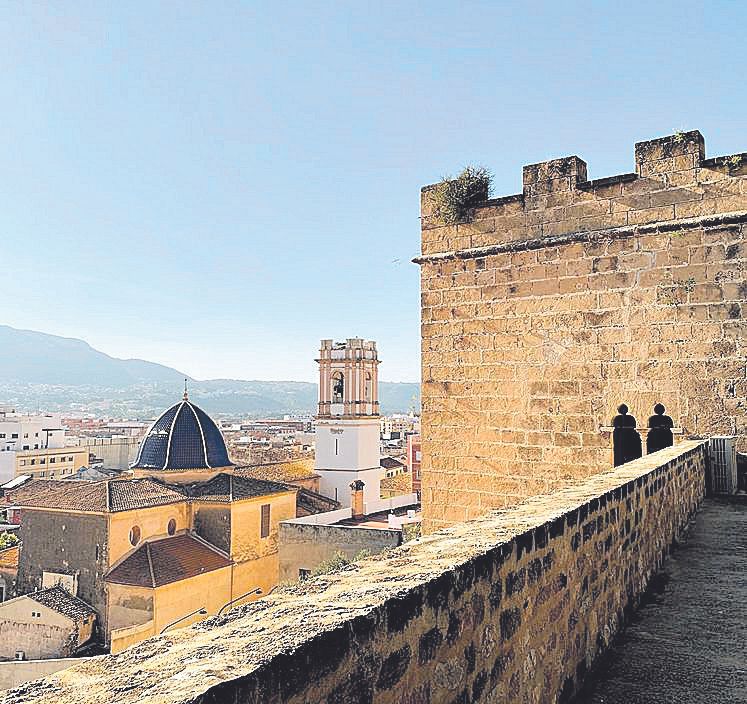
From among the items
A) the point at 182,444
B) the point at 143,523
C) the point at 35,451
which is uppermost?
the point at 182,444

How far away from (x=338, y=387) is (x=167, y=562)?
1788cm

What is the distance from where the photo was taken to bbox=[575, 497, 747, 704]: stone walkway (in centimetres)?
290

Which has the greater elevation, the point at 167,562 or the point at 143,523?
the point at 143,523

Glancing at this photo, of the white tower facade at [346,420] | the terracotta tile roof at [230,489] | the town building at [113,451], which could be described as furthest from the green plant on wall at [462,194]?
the town building at [113,451]

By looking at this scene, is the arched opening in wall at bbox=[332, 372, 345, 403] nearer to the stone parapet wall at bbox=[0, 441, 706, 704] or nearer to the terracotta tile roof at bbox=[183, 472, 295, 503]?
the terracotta tile roof at bbox=[183, 472, 295, 503]

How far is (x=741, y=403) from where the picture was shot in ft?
23.8

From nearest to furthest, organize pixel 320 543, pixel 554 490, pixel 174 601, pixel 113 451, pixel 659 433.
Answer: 1. pixel 554 490
2. pixel 659 433
3. pixel 174 601
4. pixel 320 543
5. pixel 113 451

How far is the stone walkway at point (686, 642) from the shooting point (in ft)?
9.52

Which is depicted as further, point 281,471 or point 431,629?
point 281,471

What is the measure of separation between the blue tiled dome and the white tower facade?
6.03 m

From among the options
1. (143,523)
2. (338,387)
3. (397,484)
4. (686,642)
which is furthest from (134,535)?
(686,642)

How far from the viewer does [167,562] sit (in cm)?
2766

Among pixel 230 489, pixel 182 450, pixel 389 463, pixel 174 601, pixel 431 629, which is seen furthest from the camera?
pixel 389 463

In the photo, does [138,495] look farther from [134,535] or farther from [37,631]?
[37,631]
